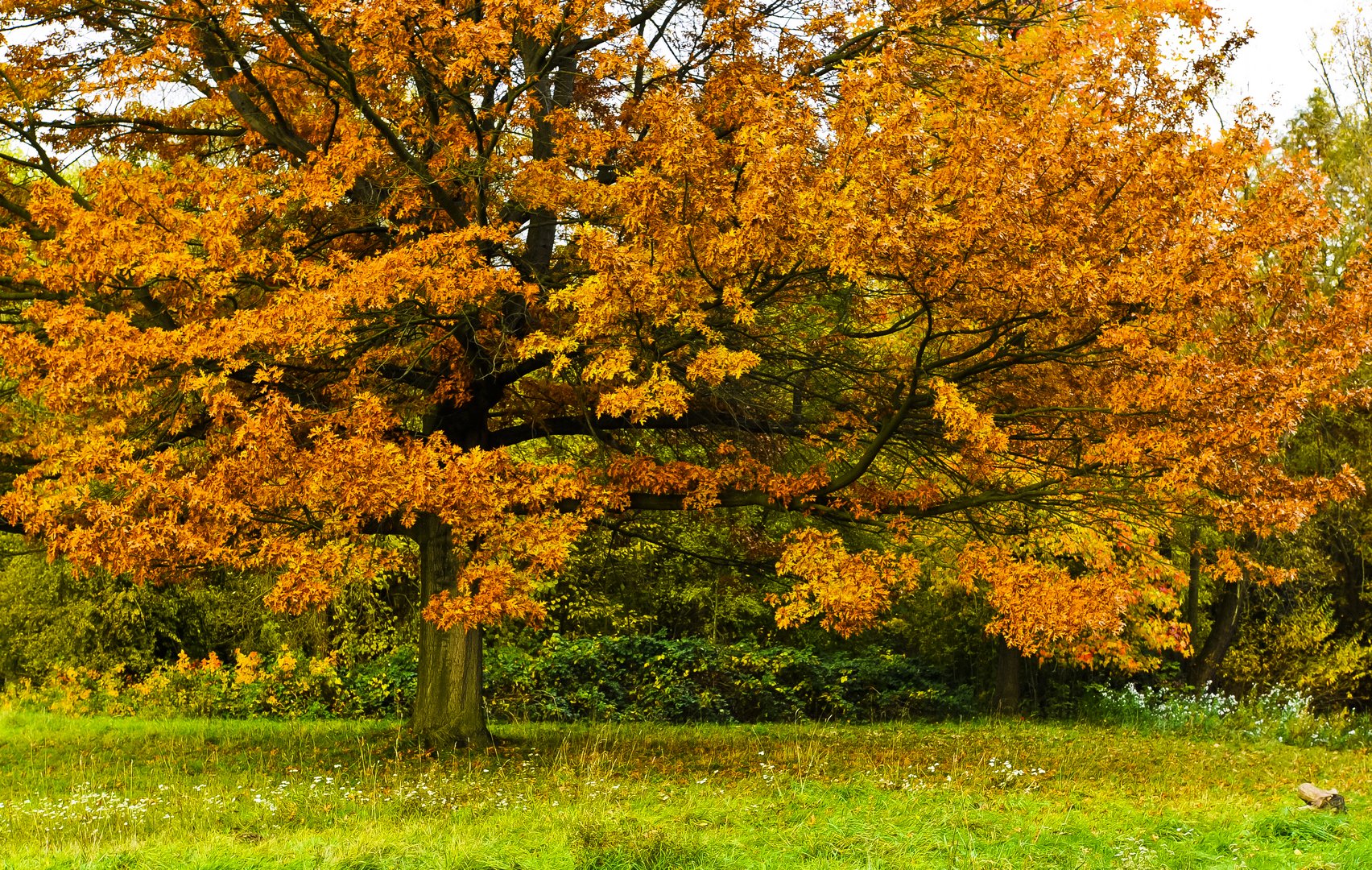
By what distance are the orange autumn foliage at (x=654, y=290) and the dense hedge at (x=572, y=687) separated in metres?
6.01

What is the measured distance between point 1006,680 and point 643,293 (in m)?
12.8

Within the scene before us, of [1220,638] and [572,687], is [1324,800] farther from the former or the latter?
[572,687]

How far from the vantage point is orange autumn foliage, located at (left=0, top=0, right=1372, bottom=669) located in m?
8.37

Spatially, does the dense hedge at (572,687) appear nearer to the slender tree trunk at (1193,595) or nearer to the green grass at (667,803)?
the green grass at (667,803)

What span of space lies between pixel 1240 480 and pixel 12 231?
33.8ft

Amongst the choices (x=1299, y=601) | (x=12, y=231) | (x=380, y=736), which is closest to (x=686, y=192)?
(x=12, y=231)

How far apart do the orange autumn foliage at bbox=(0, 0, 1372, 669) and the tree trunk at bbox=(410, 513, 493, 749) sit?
0.43 feet

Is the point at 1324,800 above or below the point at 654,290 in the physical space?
below

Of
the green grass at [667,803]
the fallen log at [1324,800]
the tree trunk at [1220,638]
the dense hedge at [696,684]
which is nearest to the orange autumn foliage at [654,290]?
the green grass at [667,803]

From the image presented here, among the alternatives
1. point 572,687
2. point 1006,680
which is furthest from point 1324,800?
point 572,687

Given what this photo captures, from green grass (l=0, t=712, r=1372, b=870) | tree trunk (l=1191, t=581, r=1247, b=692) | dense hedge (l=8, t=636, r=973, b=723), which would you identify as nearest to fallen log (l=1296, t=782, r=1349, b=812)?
green grass (l=0, t=712, r=1372, b=870)

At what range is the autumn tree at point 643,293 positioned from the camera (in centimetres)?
838

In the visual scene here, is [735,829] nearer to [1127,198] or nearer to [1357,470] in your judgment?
[1127,198]

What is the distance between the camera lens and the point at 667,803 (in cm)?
862
